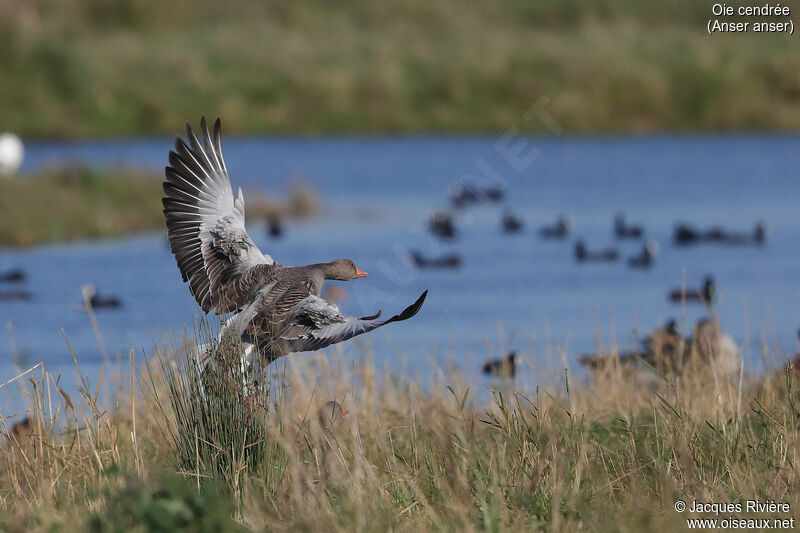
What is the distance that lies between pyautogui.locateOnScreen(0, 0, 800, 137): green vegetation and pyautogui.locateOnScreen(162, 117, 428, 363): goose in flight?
106 ft

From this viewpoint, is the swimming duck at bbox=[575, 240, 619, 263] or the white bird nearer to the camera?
the swimming duck at bbox=[575, 240, 619, 263]

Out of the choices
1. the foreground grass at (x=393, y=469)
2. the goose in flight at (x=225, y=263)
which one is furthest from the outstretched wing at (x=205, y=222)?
the foreground grass at (x=393, y=469)

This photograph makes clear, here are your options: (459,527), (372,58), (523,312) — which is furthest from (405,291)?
(372,58)

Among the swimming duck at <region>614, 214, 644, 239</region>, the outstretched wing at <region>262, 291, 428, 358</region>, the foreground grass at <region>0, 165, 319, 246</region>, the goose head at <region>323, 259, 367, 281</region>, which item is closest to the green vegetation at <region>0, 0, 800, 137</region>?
the foreground grass at <region>0, 165, 319, 246</region>

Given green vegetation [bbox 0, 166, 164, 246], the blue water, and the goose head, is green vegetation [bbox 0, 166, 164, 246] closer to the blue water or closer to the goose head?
the blue water

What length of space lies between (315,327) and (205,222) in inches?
48.3

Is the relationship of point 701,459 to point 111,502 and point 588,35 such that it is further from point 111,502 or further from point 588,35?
point 588,35

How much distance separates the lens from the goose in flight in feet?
21.0

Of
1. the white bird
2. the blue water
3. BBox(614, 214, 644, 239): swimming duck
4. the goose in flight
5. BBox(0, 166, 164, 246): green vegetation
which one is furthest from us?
the white bird

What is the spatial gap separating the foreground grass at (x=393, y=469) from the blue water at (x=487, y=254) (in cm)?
69

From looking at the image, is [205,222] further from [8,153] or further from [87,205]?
[8,153]

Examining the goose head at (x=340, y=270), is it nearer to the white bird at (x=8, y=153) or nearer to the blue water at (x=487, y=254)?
the blue water at (x=487, y=254)

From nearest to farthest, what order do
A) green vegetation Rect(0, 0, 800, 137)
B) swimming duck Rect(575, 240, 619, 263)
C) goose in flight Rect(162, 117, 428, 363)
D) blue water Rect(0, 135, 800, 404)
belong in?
goose in flight Rect(162, 117, 428, 363) → blue water Rect(0, 135, 800, 404) → swimming duck Rect(575, 240, 619, 263) → green vegetation Rect(0, 0, 800, 137)

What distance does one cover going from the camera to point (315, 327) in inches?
239
